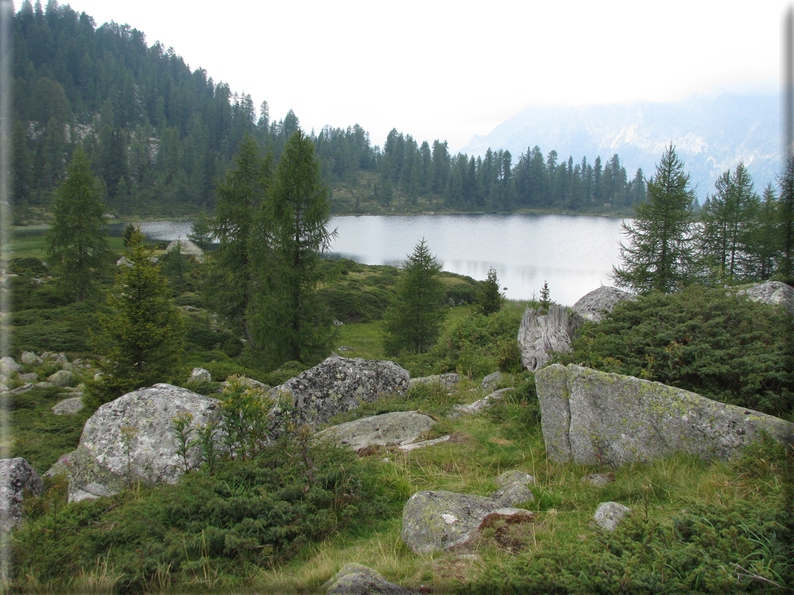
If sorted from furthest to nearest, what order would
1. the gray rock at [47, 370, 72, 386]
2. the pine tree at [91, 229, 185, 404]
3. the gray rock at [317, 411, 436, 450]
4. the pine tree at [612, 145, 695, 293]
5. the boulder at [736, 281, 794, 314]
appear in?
the pine tree at [612, 145, 695, 293]
the gray rock at [47, 370, 72, 386]
the pine tree at [91, 229, 185, 404]
the boulder at [736, 281, 794, 314]
the gray rock at [317, 411, 436, 450]

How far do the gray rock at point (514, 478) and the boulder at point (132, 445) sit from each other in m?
3.17

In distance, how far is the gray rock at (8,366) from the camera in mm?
17094

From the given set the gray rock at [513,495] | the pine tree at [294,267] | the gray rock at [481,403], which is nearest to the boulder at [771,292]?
the gray rock at [481,403]

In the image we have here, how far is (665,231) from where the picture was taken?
891 inches

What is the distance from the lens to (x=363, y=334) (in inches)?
1289

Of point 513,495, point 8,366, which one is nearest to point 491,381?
point 513,495

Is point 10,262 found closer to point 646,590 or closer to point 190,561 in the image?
point 190,561

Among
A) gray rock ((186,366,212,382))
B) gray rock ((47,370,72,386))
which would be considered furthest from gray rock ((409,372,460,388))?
gray rock ((47,370,72,386))

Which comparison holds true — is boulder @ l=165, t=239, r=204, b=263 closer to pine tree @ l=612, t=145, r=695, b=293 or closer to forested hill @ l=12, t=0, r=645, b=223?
pine tree @ l=612, t=145, r=695, b=293

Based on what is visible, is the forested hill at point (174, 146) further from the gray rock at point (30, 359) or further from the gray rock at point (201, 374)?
the gray rock at point (201, 374)

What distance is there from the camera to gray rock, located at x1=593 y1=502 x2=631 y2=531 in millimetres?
3596

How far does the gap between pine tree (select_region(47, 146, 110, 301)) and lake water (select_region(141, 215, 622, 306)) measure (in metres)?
19.2

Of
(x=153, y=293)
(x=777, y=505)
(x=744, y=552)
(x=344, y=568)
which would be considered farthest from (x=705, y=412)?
(x=153, y=293)

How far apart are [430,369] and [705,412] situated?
8.95 m
